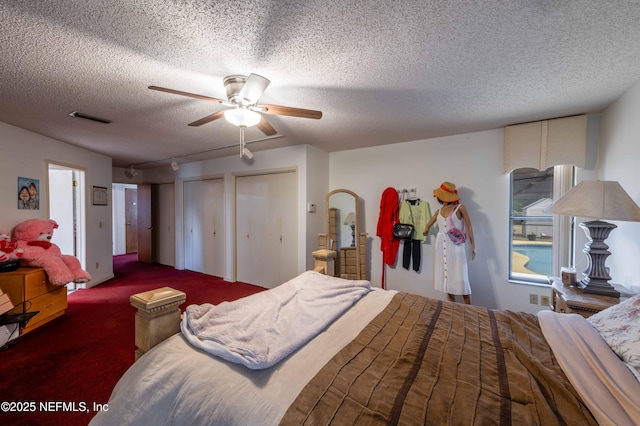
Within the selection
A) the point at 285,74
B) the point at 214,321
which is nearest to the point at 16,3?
the point at 285,74

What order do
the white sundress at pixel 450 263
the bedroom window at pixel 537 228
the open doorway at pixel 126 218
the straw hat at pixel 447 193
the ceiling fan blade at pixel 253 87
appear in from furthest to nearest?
the open doorway at pixel 126 218 → the straw hat at pixel 447 193 → the white sundress at pixel 450 263 → the bedroom window at pixel 537 228 → the ceiling fan blade at pixel 253 87

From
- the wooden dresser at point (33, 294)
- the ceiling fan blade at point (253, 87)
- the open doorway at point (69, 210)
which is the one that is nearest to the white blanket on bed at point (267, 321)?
the ceiling fan blade at point (253, 87)

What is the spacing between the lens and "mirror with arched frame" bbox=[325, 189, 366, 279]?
345 centimetres

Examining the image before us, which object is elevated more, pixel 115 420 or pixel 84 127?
pixel 84 127

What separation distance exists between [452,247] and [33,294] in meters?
4.42

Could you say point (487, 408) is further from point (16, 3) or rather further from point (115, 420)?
point (16, 3)

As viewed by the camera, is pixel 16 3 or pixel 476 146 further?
pixel 476 146

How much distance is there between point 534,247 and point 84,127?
17.1ft

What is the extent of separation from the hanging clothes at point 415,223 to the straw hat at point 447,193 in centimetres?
33

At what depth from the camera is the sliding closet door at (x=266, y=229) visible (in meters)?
3.64

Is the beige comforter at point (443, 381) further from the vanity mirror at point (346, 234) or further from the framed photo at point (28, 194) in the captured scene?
the framed photo at point (28, 194)

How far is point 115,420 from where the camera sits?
3.02ft

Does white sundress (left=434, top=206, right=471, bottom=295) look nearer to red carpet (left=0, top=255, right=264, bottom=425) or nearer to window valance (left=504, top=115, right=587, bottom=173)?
window valance (left=504, top=115, right=587, bottom=173)

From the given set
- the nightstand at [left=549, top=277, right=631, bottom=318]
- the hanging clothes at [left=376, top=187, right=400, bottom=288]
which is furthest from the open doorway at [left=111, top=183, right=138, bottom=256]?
the nightstand at [left=549, top=277, right=631, bottom=318]
